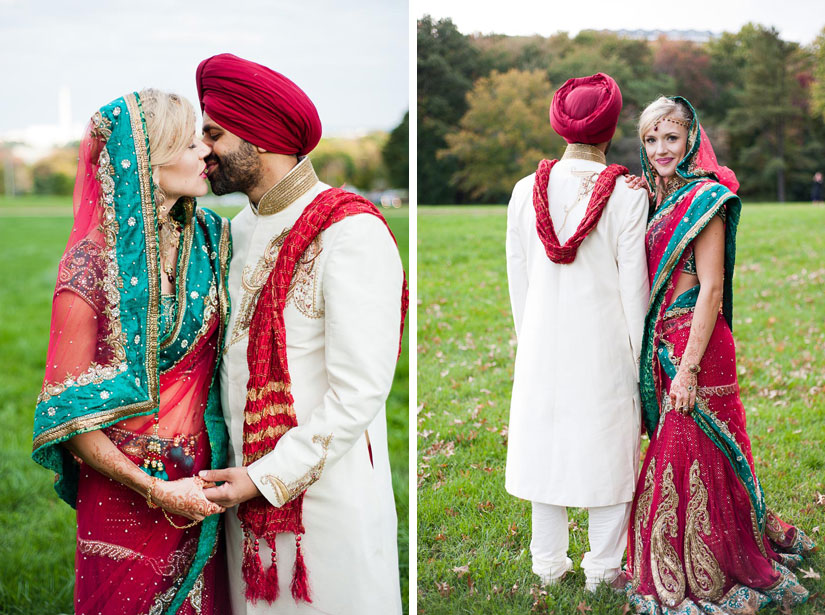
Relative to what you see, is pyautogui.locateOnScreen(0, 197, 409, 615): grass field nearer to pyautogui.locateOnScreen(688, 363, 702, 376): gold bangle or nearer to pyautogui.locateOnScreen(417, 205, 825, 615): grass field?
pyautogui.locateOnScreen(417, 205, 825, 615): grass field

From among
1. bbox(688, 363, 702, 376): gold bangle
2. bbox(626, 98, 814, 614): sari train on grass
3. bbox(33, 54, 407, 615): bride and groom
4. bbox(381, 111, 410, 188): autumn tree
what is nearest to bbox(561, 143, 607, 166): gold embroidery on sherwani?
bbox(626, 98, 814, 614): sari train on grass

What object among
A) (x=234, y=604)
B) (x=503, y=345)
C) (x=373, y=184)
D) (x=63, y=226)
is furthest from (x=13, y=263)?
(x=234, y=604)

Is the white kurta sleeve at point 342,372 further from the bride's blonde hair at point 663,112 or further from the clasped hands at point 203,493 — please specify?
the bride's blonde hair at point 663,112

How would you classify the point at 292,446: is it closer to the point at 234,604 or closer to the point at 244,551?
the point at 244,551

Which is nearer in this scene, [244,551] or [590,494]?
[244,551]

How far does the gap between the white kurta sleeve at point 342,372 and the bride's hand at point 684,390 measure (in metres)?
1.22

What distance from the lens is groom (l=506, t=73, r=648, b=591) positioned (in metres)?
3.00

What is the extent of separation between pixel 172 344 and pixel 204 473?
385mm

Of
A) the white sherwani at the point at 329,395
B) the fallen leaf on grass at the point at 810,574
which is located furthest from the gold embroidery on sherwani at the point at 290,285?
the fallen leaf on grass at the point at 810,574

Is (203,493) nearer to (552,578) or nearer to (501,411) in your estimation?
(552,578)

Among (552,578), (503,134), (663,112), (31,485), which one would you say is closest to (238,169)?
(663,112)

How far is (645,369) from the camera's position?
9.96ft

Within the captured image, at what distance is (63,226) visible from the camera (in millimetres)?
24594

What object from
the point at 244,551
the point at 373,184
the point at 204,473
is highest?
the point at 373,184
